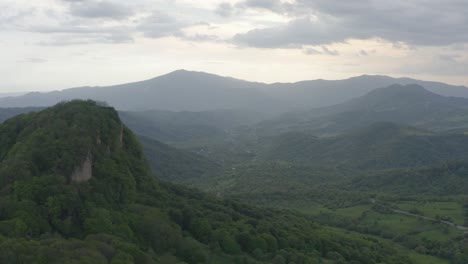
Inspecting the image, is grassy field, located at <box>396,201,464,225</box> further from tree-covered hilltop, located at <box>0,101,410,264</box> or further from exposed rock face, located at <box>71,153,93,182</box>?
exposed rock face, located at <box>71,153,93,182</box>

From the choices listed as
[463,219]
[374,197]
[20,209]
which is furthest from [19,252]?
[374,197]

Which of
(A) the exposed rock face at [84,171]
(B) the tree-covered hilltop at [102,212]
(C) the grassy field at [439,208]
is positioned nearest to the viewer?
(B) the tree-covered hilltop at [102,212]

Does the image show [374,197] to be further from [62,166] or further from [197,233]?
[62,166]

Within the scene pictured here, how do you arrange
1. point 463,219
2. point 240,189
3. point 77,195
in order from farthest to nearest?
point 240,189
point 463,219
point 77,195

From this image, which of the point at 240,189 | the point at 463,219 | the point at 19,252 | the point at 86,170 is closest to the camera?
the point at 19,252

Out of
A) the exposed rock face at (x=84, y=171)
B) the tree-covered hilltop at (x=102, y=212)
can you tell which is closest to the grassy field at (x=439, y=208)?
the tree-covered hilltop at (x=102, y=212)

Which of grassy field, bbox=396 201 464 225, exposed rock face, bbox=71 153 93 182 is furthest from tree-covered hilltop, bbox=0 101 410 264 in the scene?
grassy field, bbox=396 201 464 225

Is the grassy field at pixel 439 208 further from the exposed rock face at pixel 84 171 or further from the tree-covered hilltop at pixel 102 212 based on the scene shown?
the exposed rock face at pixel 84 171
